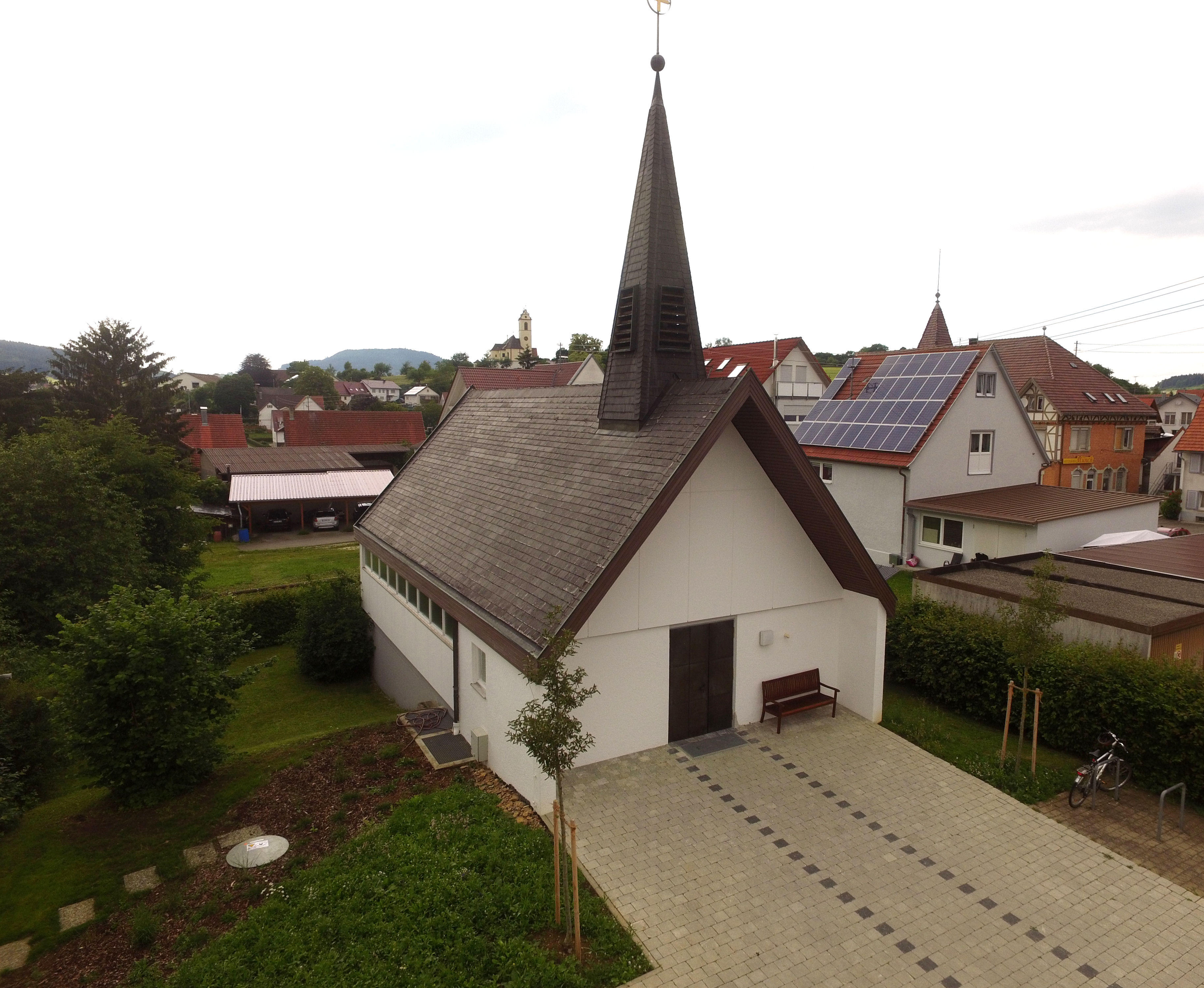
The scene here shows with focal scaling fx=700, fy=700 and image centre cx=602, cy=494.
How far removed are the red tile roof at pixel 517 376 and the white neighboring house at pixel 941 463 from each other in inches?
1057

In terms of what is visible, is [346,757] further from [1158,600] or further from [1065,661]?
[1158,600]

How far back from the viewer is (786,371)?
4712 cm

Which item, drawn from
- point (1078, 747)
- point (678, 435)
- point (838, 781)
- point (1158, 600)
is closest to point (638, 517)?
point (678, 435)

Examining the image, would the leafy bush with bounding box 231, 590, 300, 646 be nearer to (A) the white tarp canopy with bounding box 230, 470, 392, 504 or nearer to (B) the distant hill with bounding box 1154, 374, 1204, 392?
(A) the white tarp canopy with bounding box 230, 470, 392, 504

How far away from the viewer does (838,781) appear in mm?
10531

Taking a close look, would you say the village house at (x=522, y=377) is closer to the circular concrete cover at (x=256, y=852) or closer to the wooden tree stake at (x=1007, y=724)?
the wooden tree stake at (x=1007, y=724)

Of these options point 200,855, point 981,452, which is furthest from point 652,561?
point 981,452

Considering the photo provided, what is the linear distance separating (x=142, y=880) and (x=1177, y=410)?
245 feet

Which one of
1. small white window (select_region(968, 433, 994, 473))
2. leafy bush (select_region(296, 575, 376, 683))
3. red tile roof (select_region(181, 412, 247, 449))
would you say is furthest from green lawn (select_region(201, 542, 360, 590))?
red tile roof (select_region(181, 412, 247, 449))

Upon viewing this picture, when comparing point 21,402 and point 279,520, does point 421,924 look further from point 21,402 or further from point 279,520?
point 21,402

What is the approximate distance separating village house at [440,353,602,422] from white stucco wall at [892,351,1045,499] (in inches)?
1168

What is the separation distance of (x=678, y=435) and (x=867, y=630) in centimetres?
535

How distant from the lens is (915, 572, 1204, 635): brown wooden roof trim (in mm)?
12453

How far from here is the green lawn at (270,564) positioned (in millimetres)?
27562
